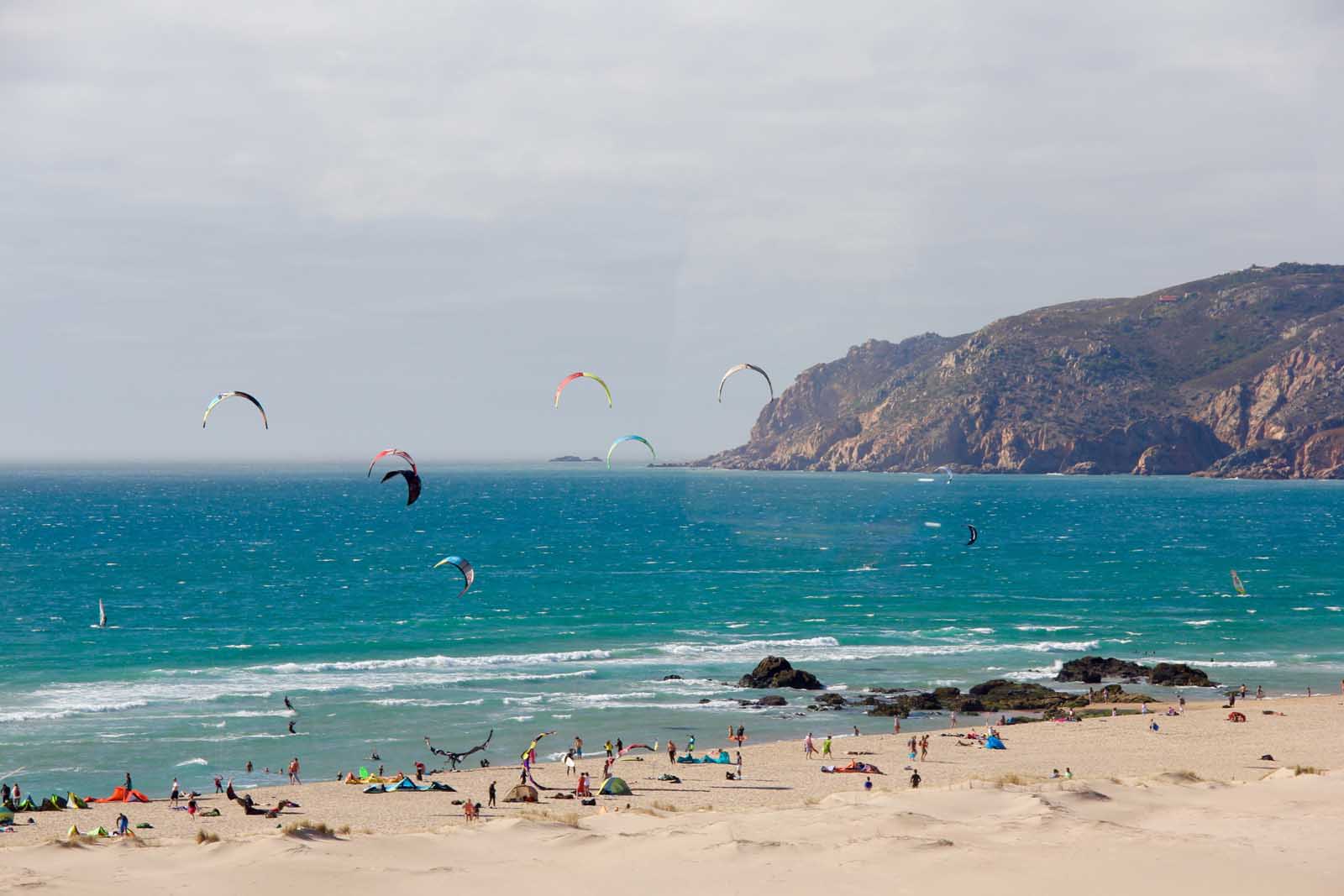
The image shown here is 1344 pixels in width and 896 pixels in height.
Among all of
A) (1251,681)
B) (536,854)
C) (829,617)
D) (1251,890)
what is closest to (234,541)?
(829,617)

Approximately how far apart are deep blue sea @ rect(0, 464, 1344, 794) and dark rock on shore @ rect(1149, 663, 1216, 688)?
7.93ft

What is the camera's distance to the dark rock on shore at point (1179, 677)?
55156 millimetres

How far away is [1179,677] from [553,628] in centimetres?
3472

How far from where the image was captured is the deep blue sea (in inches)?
1850

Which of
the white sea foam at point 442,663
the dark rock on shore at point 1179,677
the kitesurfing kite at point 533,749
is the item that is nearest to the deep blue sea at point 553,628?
the white sea foam at point 442,663

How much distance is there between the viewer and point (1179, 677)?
55844 mm

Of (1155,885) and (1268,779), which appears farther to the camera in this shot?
(1268,779)

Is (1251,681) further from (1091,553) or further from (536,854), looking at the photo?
(1091,553)

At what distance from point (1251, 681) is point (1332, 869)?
125ft

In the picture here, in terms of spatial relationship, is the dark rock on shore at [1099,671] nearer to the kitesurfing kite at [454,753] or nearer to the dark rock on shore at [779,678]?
the dark rock on shore at [779,678]

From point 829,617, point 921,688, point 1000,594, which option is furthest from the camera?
point 1000,594

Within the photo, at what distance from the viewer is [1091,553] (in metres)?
114

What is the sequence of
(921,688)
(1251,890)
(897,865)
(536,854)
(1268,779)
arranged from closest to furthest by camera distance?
(1251,890) → (897,865) → (536,854) → (1268,779) → (921,688)

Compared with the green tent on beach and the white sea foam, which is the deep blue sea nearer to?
the white sea foam
